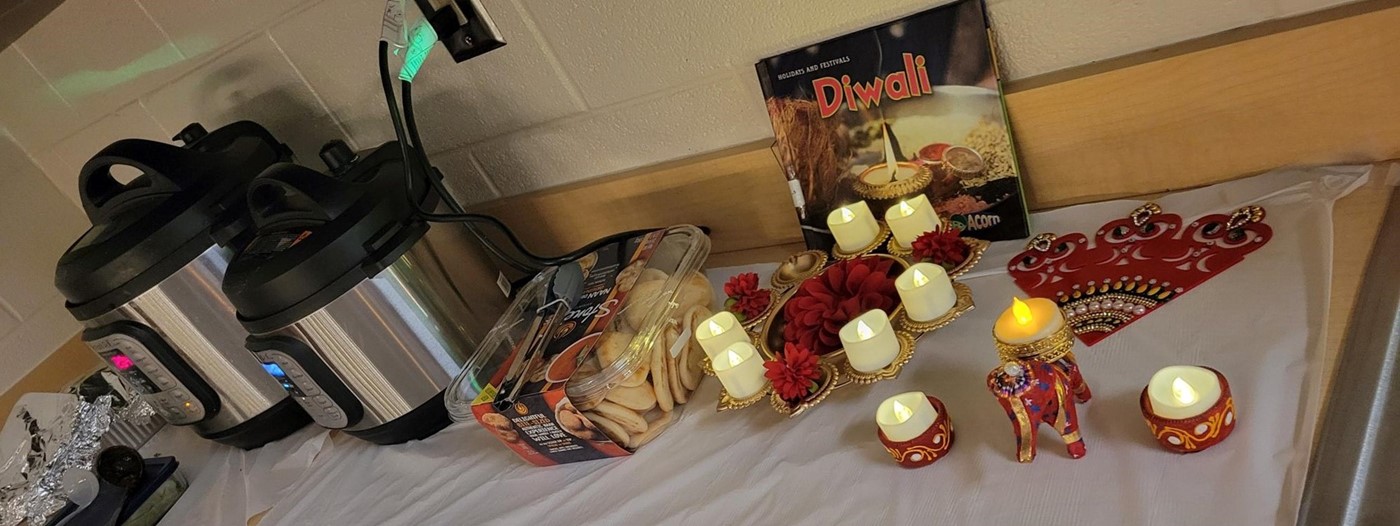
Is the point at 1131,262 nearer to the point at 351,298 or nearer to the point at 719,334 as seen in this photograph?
the point at 719,334

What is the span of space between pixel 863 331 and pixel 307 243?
53 centimetres

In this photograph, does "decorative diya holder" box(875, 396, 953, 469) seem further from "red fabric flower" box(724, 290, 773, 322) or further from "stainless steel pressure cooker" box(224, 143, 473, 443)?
"stainless steel pressure cooker" box(224, 143, 473, 443)

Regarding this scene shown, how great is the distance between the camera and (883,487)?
0.62 m

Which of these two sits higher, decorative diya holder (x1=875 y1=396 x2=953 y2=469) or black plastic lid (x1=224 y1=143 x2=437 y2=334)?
black plastic lid (x1=224 y1=143 x2=437 y2=334)

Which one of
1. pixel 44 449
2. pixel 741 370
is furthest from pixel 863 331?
pixel 44 449

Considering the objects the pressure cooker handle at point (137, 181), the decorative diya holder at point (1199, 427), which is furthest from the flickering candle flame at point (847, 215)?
the pressure cooker handle at point (137, 181)

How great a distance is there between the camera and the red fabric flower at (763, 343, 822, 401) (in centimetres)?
71

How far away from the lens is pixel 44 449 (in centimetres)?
103

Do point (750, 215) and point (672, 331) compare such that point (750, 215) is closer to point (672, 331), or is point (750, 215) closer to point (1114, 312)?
point (672, 331)

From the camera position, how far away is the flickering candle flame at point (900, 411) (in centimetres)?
61

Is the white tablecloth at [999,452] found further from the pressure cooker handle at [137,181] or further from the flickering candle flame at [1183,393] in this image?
the pressure cooker handle at [137,181]

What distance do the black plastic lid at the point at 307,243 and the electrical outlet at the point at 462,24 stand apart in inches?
6.9

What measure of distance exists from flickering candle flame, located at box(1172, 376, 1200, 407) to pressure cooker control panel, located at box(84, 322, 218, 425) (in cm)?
100

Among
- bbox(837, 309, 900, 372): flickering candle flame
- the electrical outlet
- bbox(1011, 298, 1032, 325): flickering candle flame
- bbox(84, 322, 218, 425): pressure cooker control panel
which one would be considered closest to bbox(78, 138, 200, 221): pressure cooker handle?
bbox(84, 322, 218, 425): pressure cooker control panel
